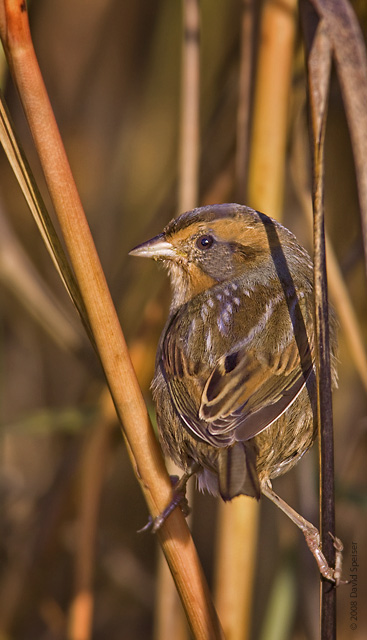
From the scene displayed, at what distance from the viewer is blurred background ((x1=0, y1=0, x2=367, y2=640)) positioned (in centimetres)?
239

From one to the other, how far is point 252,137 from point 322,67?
378 millimetres

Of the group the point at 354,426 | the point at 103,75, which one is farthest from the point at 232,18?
the point at 354,426

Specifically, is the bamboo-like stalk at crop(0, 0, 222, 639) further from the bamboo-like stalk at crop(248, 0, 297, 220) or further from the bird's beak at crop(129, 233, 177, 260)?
the bird's beak at crop(129, 233, 177, 260)

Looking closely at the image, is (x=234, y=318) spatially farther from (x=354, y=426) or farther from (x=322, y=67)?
(x=354, y=426)

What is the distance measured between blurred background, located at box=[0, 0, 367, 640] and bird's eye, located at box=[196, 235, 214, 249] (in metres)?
0.17

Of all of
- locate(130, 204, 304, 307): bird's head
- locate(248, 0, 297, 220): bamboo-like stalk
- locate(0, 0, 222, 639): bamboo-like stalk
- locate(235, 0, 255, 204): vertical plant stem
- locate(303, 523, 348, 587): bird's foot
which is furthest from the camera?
locate(130, 204, 304, 307): bird's head

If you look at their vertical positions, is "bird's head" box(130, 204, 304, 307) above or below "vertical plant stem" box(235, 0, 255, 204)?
below

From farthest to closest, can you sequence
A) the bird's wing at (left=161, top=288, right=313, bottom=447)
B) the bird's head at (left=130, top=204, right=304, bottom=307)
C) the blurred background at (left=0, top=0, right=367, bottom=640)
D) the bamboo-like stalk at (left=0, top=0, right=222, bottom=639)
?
the blurred background at (left=0, top=0, right=367, bottom=640), the bird's head at (left=130, top=204, right=304, bottom=307), the bird's wing at (left=161, top=288, right=313, bottom=447), the bamboo-like stalk at (left=0, top=0, right=222, bottom=639)

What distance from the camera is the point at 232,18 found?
9.53 feet

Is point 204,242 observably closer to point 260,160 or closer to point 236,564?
point 260,160

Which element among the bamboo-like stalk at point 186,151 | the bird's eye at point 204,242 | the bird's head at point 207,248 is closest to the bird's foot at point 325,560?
the bamboo-like stalk at point 186,151

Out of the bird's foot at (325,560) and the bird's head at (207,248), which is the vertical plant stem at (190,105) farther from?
the bird's foot at (325,560)

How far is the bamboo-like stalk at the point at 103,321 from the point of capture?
46.4 inches

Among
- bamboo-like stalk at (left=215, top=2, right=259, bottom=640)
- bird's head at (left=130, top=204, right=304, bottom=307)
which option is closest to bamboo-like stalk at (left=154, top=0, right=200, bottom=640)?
bird's head at (left=130, top=204, right=304, bottom=307)
